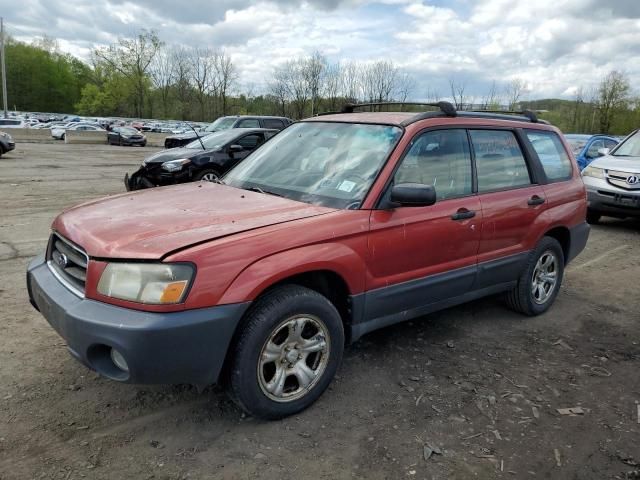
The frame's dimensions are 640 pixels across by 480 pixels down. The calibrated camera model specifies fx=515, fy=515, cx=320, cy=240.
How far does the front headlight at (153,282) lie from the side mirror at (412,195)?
1.33m

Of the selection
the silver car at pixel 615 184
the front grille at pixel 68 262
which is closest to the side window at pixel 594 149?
the silver car at pixel 615 184

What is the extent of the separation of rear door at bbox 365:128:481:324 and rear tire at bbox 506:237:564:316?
33.8 inches

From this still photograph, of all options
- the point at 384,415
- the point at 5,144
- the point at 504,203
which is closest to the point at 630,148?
the point at 504,203

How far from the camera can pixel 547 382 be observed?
3545 mm

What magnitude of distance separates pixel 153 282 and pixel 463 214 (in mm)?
2248

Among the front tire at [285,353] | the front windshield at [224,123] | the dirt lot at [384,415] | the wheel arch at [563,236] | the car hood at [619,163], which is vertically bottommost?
the dirt lot at [384,415]

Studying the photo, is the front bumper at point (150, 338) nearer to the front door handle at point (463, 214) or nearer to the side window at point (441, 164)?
the side window at point (441, 164)

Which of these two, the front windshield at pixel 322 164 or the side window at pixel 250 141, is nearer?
the front windshield at pixel 322 164

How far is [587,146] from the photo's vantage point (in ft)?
42.5

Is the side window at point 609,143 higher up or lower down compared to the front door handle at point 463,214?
higher up

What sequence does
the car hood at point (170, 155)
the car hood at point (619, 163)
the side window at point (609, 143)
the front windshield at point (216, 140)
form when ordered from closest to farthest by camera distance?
the car hood at point (619, 163)
the car hood at point (170, 155)
the front windshield at point (216, 140)
the side window at point (609, 143)

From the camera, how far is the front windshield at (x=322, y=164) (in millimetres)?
3324

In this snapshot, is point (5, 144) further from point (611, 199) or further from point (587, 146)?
point (611, 199)

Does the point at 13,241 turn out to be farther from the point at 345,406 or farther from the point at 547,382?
the point at 547,382
